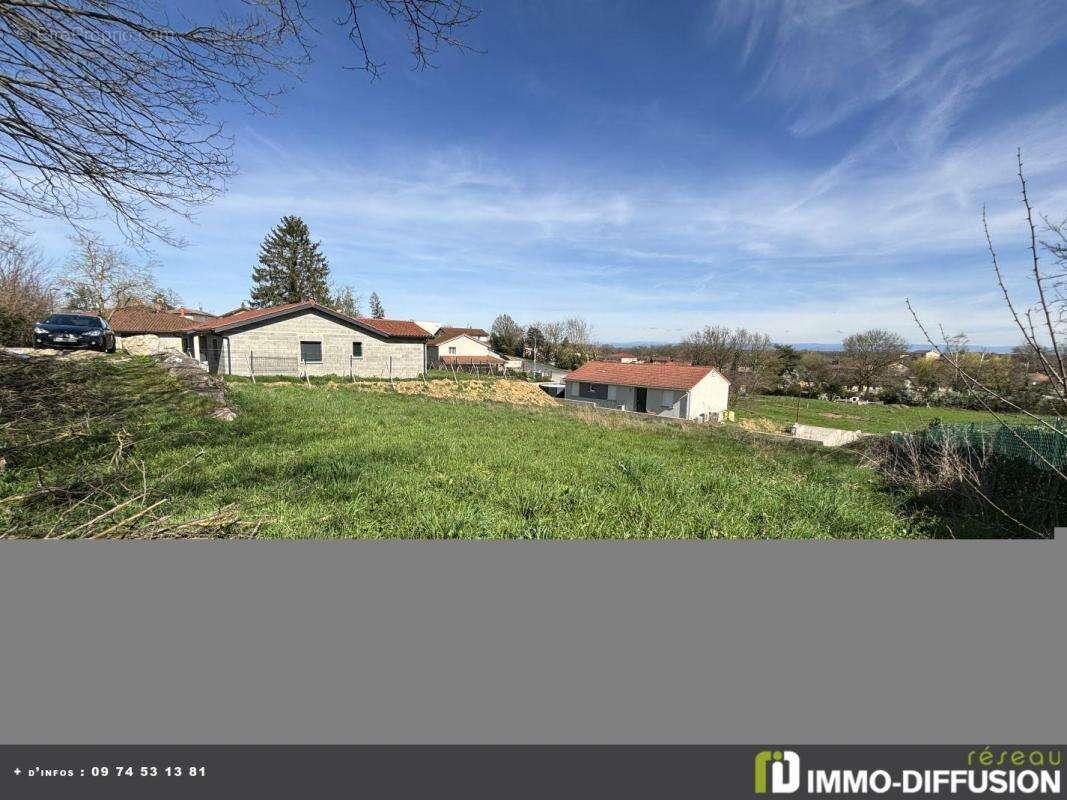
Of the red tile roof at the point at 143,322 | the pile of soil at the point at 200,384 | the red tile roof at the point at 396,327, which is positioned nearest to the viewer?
the pile of soil at the point at 200,384

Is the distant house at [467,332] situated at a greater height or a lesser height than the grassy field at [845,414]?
greater

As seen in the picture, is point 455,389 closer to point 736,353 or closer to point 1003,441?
point 1003,441

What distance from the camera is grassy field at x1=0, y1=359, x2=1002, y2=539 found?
10.3 feet

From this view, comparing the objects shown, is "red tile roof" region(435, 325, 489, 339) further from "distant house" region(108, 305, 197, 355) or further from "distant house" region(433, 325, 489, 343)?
"distant house" region(108, 305, 197, 355)

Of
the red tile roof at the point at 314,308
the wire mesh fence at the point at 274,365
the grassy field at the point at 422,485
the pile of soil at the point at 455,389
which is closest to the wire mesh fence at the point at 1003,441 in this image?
the grassy field at the point at 422,485

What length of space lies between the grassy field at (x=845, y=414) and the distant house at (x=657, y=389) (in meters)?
3.71

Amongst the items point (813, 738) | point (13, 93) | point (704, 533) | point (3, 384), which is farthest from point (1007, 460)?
point (3, 384)

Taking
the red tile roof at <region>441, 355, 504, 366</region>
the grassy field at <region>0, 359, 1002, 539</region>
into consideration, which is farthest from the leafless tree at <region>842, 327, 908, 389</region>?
the grassy field at <region>0, 359, 1002, 539</region>

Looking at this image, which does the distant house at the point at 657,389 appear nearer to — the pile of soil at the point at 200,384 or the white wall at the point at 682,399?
the white wall at the point at 682,399

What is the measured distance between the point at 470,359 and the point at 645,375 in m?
26.4

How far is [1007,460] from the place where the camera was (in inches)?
253
